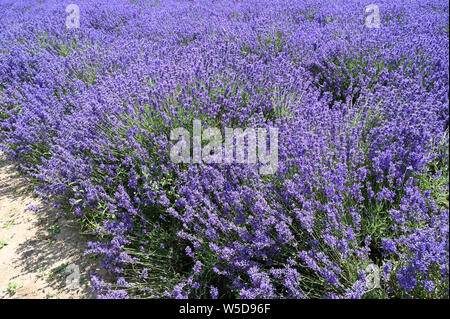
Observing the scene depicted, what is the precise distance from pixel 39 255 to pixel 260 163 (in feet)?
5.68

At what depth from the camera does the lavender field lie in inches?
62.1

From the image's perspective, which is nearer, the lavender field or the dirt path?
the lavender field

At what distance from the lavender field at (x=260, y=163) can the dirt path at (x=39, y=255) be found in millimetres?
145

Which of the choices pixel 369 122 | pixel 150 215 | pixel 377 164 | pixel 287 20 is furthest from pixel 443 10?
pixel 150 215

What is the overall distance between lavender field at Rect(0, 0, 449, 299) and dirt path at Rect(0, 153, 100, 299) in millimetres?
145

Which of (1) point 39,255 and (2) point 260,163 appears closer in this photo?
(2) point 260,163

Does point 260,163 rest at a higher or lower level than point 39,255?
higher

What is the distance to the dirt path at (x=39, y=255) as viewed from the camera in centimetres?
204

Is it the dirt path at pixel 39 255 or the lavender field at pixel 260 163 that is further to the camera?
the dirt path at pixel 39 255

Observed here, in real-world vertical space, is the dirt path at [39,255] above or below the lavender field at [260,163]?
below

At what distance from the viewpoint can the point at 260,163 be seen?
193 cm
